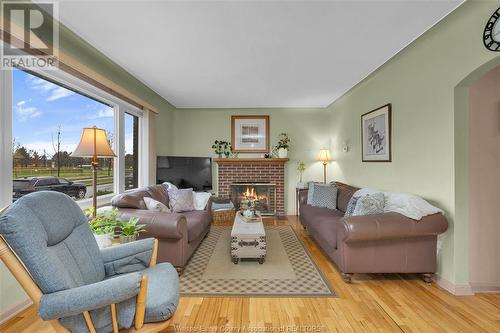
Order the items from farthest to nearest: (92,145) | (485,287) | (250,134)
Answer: (250,134), (485,287), (92,145)

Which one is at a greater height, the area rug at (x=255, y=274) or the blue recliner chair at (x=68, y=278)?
the blue recliner chair at (x=68, y=278)

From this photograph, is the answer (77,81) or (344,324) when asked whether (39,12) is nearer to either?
(77,81)

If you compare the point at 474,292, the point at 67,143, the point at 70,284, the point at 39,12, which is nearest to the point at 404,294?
the point at 474,292

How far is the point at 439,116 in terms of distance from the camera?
8.07 feet

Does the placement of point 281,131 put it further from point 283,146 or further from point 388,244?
point 388,244

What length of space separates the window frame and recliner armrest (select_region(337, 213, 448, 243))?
3.03m

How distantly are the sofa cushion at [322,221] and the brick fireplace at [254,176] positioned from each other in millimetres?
1321

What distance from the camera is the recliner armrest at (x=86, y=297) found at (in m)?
1.11

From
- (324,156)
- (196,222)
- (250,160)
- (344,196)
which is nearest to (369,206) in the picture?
(344,196)

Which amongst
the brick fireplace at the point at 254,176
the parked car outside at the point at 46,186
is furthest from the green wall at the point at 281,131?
the parked car outside at the point at 46,186

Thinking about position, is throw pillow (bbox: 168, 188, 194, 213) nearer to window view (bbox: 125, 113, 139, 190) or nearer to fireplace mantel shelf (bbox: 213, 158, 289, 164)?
window view (bbox: 125, 113, 139, 190)

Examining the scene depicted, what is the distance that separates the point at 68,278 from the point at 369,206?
104 inches

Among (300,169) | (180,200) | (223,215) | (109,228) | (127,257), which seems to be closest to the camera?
(127,257)

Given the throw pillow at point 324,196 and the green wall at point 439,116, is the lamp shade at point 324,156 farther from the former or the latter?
the green wall at point 439,116
